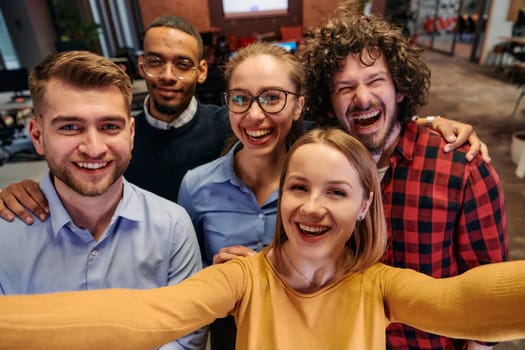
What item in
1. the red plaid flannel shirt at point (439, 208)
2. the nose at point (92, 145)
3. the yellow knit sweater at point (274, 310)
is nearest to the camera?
the yellow knit sweater at point (274, 310)

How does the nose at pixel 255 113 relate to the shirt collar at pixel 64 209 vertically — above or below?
above

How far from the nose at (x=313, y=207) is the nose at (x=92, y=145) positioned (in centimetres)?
68

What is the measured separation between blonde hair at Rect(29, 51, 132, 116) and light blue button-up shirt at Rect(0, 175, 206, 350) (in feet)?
1.04

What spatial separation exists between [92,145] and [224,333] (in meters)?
0.95

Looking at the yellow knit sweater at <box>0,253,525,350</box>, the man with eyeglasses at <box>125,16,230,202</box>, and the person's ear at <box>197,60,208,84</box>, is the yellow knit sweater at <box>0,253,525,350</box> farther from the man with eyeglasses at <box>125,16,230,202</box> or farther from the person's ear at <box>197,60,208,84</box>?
the person's ear at <box>197,60,208,84</box>

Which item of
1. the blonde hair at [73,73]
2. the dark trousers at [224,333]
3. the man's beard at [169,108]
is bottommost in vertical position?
the dark trousers at [224,333]

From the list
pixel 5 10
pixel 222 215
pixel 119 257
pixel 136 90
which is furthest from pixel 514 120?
pixel 5 10

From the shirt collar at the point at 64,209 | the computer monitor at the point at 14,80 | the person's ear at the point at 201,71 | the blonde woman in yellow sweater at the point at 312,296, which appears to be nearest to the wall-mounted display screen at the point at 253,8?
the computer monitor at the point at 14,80

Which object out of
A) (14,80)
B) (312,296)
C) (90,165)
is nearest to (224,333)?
(312,296)

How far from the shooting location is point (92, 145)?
44.6 inches

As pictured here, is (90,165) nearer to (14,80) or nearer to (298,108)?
(298,108)

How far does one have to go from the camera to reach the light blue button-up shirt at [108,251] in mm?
1183

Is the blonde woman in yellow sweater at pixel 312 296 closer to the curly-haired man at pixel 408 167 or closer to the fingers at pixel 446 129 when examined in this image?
the curly-haired man at pixel 408 167

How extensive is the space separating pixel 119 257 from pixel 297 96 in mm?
936
